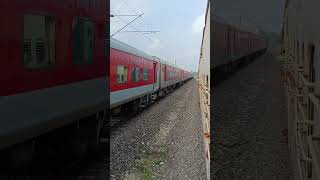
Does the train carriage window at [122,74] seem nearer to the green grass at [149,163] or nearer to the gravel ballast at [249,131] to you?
the green grass at [149,163]

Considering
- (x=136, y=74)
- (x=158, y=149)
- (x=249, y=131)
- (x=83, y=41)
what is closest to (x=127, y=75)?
(x=136, y=74)

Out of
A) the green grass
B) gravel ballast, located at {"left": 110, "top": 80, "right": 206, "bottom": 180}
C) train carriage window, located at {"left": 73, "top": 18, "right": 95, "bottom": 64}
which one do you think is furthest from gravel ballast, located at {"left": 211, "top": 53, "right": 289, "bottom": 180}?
train carriage window, located at {"left": 73, "top": 18, "right": 95, "bottom": 64}

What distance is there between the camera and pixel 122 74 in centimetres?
1241

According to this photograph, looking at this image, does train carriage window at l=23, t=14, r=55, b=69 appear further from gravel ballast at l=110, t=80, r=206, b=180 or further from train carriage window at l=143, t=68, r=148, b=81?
train carriage window at l=143, t=68, r=148, b=81

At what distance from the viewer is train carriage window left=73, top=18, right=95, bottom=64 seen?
6652 millimetres

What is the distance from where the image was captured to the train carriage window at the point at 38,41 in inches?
197

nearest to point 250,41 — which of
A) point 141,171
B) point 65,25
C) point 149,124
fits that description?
point 149,124

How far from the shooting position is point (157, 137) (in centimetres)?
1192

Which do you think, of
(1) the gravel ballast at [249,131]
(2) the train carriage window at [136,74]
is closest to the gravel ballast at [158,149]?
(1) the gravel ballast at [249,131]

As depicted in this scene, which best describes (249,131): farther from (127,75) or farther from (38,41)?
(38,41)

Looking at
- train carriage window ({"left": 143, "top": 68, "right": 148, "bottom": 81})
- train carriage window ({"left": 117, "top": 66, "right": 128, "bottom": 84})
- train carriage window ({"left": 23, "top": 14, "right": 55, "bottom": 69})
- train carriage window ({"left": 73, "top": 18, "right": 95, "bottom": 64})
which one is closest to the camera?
train carriage window ({"left": 23, "top": 14, "right": 55, "bottom": 69})

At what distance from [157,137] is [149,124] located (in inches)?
87.4

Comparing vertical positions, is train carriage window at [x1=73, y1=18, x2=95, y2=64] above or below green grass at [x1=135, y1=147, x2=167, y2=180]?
above

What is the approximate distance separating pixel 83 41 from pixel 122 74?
5269mm
